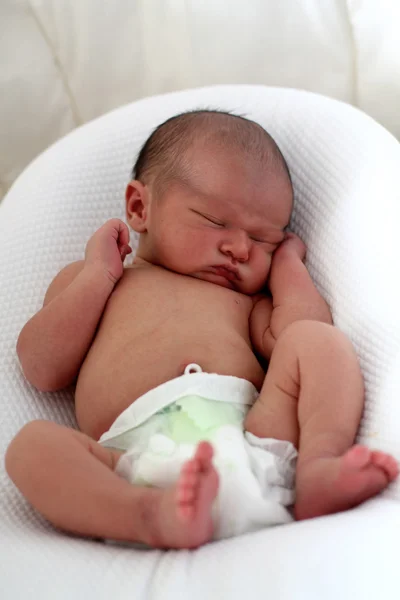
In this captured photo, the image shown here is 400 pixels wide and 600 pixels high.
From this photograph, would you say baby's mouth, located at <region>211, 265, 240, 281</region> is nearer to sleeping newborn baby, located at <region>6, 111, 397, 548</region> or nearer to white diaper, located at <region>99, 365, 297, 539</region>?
sleeping newborn baby, located at <region>6, 111, 397, 548</region>

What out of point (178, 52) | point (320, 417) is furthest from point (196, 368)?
point (178, 52)

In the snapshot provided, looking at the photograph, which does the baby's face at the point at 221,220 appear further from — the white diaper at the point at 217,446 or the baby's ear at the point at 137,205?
the white diaper at the point at 217,446

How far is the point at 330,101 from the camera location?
1262 millimetres

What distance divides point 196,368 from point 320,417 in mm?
179

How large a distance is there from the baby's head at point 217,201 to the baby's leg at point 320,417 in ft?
0.57

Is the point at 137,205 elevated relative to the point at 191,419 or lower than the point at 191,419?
elevated

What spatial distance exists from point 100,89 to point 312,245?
72 cm

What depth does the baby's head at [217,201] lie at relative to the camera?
1.04 m

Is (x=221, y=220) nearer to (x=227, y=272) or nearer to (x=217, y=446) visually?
(x=227, y=272)

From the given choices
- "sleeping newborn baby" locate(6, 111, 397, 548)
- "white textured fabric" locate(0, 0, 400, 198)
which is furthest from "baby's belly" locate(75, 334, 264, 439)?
"white textured fabric" locate(0, 0, 400, 198)

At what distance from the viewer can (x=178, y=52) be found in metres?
1.54

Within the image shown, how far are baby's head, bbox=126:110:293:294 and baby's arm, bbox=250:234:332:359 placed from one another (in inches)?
0.9

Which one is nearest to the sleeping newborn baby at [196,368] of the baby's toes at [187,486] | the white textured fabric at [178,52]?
the baby's toes at [187,486]

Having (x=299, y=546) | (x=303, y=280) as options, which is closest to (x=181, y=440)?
(x=299, y=546)
